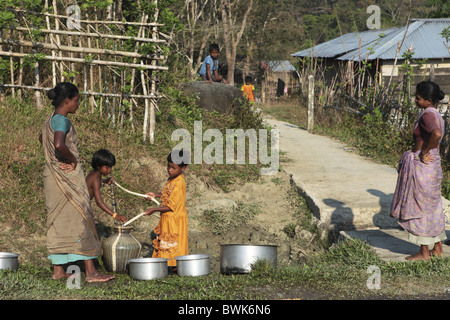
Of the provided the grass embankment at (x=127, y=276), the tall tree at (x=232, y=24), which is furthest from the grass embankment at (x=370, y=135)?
the tall tree at (x=232, y=24)

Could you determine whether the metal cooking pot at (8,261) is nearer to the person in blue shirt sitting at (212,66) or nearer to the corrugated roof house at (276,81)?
the person in blue shirt sitting at (212,66)

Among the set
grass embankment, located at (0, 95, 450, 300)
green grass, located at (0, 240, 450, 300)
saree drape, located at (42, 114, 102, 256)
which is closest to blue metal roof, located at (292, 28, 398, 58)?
grass embankment, located at (0, 95, 450, 300)

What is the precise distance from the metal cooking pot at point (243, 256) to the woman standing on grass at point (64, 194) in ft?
3.48

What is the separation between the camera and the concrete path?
6371mm

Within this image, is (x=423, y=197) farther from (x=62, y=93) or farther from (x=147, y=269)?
(x=62, y=93)

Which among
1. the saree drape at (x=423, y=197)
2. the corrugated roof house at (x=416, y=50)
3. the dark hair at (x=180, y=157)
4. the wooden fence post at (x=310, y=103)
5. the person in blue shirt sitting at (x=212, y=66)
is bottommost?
the saree drape at (x=423, y=197)

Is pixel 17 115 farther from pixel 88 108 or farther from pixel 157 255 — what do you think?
pixel 157 255

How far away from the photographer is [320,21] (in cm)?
4084

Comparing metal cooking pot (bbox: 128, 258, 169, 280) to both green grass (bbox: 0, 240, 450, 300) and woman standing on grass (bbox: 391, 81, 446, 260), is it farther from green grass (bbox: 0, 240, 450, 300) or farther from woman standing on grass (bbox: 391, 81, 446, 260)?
woman standing on grass (bbox: 391, 81, 446, 260)

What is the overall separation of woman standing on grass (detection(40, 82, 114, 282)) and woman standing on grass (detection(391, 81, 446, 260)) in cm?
283

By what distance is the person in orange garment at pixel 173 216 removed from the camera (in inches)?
216

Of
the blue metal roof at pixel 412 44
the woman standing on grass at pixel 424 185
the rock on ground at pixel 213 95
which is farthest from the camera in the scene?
the blue metal roof at pixel 412 44

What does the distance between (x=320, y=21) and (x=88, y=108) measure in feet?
114
